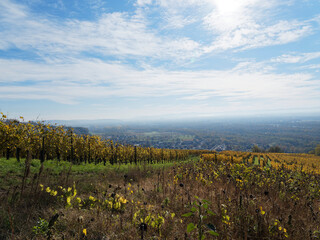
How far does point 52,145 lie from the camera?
41.4 ft

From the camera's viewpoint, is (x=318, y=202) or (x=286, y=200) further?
(x=318, y=202)

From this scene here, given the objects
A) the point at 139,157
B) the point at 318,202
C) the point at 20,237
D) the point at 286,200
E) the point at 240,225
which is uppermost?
the point at 20,237

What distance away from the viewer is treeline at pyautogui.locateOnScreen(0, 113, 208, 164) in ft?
33.8

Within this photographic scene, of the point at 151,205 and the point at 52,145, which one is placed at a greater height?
the point at 52,145

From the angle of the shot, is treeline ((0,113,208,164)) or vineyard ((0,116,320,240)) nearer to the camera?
vineyard ((0,116,320,240))

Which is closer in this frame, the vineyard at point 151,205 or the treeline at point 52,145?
the vineyard at point 151,205

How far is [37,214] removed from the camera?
3736 mm

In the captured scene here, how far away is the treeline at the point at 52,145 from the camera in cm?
1030

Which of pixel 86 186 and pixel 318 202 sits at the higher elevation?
pixel 86 186

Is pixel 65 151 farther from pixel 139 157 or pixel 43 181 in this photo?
pixel 139 157

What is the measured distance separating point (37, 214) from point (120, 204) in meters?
1.81

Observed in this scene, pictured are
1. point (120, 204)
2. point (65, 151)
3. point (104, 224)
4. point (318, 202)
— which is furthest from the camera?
point (65, 151)

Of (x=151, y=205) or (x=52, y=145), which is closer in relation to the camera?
(x=151, y=205)

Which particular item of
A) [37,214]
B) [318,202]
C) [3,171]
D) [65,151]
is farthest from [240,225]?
[65,151]
